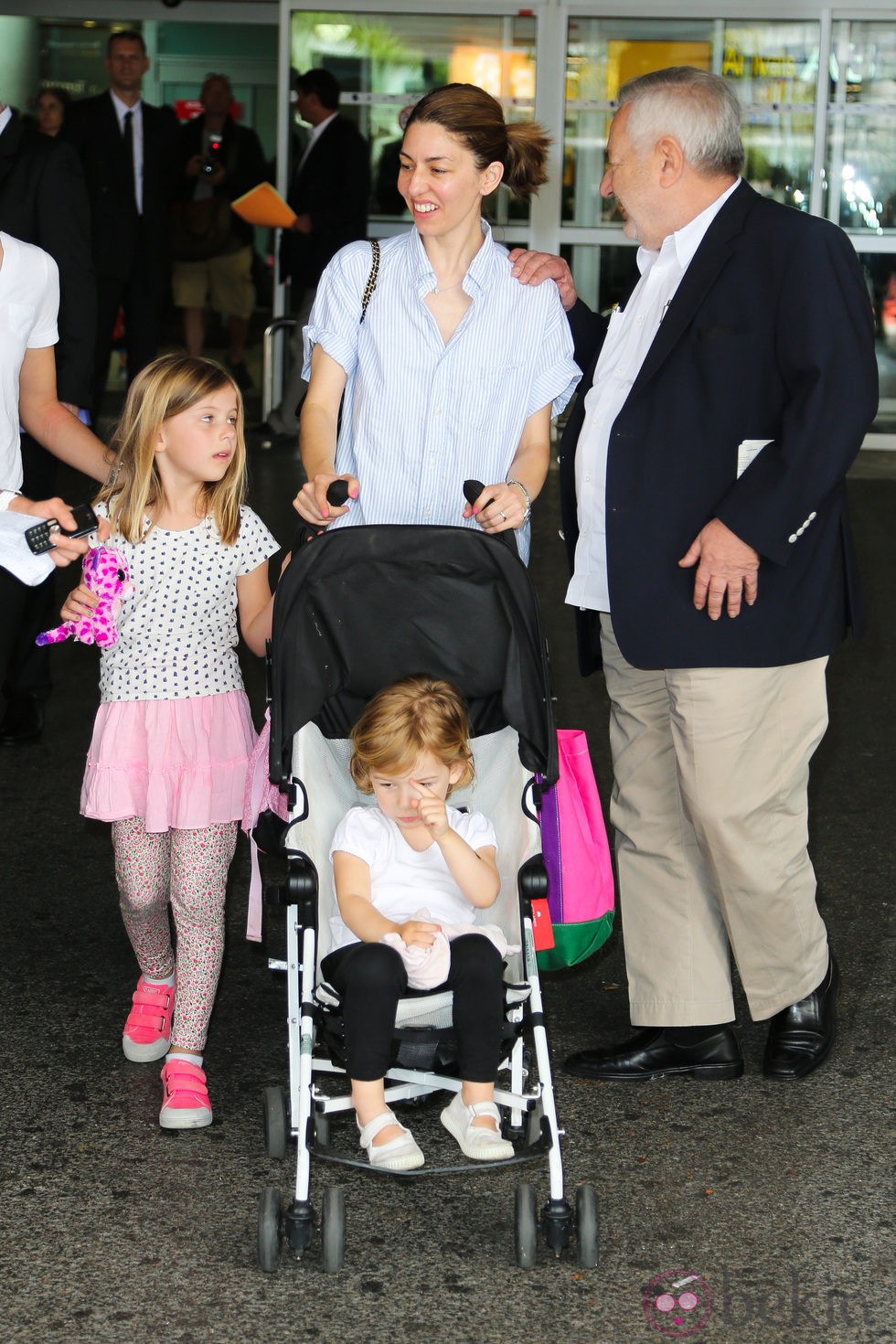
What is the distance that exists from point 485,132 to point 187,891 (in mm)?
1798

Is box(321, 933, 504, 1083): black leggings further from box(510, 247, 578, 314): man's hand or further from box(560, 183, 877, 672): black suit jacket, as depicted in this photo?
box(510, 247, 578, 314): man's hand

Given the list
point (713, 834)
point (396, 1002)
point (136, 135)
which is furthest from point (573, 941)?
point (136, 135)

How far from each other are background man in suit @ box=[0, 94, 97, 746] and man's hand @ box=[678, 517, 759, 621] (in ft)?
8.09

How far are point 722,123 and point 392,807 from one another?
62.8 inches

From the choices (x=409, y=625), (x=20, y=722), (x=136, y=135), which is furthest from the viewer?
(x=136, y=135)

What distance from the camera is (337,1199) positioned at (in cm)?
301

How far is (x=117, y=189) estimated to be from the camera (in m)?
10.1

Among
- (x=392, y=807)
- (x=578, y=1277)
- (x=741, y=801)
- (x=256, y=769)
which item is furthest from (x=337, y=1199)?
(x=741, y=801)

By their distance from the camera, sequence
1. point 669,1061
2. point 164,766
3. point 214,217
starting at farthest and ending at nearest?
1. point 214,217
2. point 669,1061
3. point 164,766

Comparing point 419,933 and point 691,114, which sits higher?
point 691,114

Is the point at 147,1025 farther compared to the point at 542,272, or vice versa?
the point at 147,1025

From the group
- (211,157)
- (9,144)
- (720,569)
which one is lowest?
(720,569)

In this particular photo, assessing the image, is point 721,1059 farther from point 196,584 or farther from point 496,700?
point 196,584

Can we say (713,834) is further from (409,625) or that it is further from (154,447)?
(154,447)
